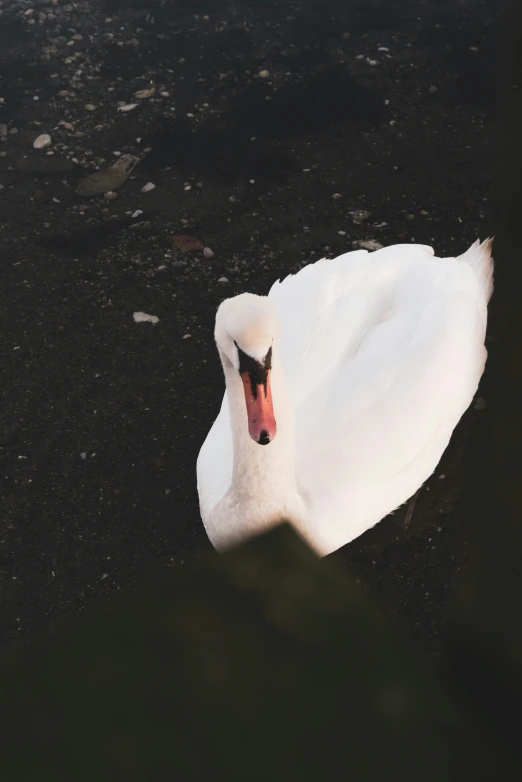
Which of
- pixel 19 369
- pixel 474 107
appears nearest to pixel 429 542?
pixel 19 369

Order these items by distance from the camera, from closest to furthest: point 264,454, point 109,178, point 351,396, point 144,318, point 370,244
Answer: point 264,454 < point 351,396 < point 144,318 < point 370,244 < point 109,178

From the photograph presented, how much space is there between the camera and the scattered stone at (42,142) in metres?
6.14

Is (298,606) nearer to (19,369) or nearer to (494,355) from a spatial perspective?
(494,355)

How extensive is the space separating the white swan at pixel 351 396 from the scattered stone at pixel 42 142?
10.8 feet

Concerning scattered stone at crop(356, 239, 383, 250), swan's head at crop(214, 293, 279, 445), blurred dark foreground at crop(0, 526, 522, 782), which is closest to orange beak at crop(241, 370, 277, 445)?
swan's head at crop(214, 293, 279, 445)

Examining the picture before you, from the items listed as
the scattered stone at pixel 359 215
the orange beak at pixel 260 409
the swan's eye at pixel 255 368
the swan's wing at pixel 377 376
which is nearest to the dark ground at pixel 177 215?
the scattered stone at pixel 359 215

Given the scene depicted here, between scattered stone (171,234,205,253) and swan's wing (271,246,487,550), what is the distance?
165 cm

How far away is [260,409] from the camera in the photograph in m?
2.54

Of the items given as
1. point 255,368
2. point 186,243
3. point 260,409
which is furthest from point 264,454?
point 186,243

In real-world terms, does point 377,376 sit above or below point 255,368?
below

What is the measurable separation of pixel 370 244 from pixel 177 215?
1364 millimetres

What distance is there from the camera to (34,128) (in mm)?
6301

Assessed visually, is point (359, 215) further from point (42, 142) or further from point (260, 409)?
point (260, 409)

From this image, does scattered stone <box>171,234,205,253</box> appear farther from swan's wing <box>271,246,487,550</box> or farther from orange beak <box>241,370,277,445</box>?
orange beak <box>241,370,277,445</box>
